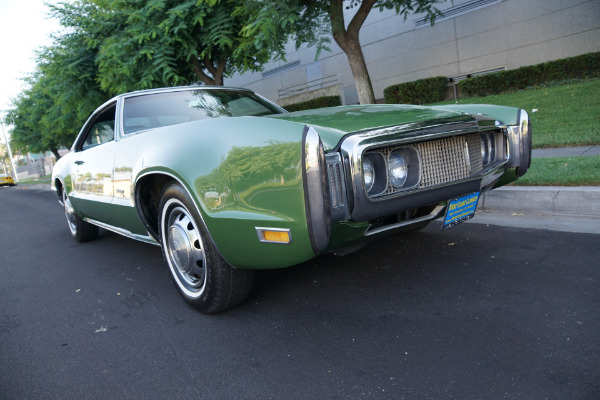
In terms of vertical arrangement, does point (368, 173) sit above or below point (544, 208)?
above

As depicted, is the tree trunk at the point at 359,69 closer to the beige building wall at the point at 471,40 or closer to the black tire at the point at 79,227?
the beige building wall at the point at 471,40

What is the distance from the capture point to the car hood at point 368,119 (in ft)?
7.82

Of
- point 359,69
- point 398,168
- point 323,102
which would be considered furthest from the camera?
point 323,102

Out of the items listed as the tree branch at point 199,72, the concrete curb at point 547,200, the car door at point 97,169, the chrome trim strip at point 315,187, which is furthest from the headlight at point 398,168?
the tree branch at point 199,72

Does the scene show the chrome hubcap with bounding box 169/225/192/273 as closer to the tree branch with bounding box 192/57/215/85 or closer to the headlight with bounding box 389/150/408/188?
the headlight with bounding box 389/150/408/188

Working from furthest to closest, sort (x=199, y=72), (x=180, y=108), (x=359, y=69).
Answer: (x=199, y=72)
(x=359, y=69)
(x=180, y=108)

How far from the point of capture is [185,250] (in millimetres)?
2840

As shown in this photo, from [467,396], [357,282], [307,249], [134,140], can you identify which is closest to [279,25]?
[134,140]

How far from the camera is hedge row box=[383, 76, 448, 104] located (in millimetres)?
15359

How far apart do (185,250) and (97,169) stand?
1577 mm

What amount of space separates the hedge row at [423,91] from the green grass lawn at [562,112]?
9.54 ft

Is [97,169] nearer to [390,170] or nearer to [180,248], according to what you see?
[180,248]

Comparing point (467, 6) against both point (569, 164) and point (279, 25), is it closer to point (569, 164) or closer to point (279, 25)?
point (279, 25)

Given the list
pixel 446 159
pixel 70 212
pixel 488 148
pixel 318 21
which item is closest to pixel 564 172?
pixel 488 148
